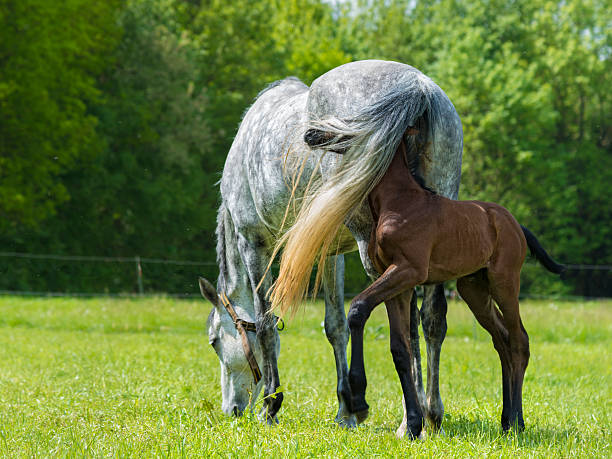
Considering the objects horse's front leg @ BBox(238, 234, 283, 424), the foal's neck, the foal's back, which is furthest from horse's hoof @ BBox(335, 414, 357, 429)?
the foal's neck

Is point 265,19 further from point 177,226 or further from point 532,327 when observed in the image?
point 532,327

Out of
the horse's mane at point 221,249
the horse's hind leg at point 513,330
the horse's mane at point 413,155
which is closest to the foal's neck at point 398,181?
the horse's mane at point 413,155

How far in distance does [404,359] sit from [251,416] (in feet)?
5.12

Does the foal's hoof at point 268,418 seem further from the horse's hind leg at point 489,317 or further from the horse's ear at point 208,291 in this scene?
the horse's hind leg at point 489,317

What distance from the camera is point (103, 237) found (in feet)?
90.9

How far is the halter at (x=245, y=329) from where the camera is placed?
548 cm

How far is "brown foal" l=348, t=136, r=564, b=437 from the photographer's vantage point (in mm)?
3664

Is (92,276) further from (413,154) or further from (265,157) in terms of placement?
(413,154)

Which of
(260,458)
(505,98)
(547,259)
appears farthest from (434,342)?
(505,98)

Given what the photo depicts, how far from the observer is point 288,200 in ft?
15.8

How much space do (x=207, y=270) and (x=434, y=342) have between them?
12.7 m

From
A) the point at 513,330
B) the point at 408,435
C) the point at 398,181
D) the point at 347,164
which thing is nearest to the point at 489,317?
the point at 513,330

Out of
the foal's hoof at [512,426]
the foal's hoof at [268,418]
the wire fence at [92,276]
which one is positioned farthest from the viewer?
the wire fence at [92,276]

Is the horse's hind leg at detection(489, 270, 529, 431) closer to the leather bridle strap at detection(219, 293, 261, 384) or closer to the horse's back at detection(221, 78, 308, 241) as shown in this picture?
the horse's back at detection(221, 78, 308, 241)
